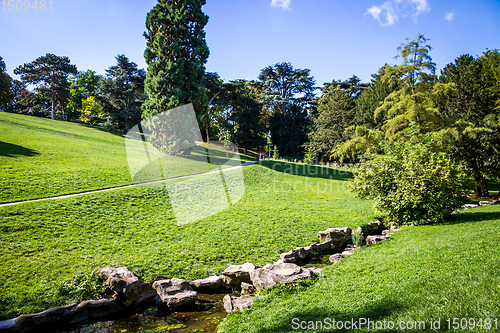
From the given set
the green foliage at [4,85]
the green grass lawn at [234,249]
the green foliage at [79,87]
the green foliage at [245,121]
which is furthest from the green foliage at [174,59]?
the green foliage at [79,87]

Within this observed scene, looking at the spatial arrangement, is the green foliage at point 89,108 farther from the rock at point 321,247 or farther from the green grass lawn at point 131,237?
the rock at point 321,247

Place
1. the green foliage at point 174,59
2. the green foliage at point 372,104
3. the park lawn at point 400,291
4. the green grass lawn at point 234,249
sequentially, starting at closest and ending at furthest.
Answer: the park lawn at point 400,291 → the green grass lawn at point 234,249 → the green foliage at point 174,59 → the green foliage at point 372,104

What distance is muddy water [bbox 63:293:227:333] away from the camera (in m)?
4.43

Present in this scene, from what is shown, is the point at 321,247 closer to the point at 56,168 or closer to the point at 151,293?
the point at 151,293

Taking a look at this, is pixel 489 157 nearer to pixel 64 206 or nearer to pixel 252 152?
pixel 64 206

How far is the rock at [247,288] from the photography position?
5.57 meters

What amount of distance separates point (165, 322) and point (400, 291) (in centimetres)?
405

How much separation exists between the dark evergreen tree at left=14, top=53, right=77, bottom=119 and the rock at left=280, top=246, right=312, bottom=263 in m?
49.0

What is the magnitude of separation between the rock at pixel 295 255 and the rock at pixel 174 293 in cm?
277

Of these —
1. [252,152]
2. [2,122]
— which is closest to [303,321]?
[2,122]

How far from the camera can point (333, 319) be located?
357 cm

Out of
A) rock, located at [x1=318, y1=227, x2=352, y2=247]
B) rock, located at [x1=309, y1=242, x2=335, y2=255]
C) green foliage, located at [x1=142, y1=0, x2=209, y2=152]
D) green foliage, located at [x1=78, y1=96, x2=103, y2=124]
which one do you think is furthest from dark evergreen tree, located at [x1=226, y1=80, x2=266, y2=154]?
rock, located at [x1=309, y1=242, x2=335, y2=255]

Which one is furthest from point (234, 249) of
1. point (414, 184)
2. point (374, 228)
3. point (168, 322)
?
point (414, 184)

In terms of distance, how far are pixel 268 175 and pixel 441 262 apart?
60.1ft
